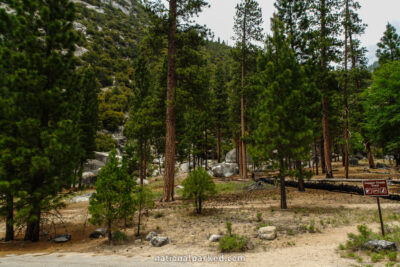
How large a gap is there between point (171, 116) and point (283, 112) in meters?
6.70

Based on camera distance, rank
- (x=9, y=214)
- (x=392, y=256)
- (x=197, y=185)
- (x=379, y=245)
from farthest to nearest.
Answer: (x=197, y=185)
(x=9, y=214)
(x=379, y=245)
(x=392, y=256)

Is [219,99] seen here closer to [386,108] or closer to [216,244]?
[386,108]

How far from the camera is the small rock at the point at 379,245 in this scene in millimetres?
5195

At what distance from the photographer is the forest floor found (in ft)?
17.8

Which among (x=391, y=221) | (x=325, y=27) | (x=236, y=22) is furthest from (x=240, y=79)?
(x=391, y=221)

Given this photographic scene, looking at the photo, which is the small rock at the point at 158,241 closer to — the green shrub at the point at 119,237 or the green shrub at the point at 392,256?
the green shrub at the point at 119,237

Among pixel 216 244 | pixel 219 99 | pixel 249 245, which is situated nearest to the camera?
pixel 249 245

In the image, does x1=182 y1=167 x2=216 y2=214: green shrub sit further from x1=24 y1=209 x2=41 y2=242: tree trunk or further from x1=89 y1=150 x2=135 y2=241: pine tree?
x1=24 y1=209 x2=41 y2=242: tree trunk

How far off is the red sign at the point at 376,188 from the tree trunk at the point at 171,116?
31.5 feet

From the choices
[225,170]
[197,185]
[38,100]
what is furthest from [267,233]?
[225,170]

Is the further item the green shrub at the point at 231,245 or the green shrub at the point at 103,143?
the green shrub at the point at 103,143

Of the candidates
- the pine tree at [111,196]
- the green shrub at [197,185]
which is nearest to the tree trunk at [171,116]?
the green shrub at [197,185]

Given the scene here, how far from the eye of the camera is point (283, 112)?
9.91 meters

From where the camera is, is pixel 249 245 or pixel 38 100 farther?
pixel 38 100
